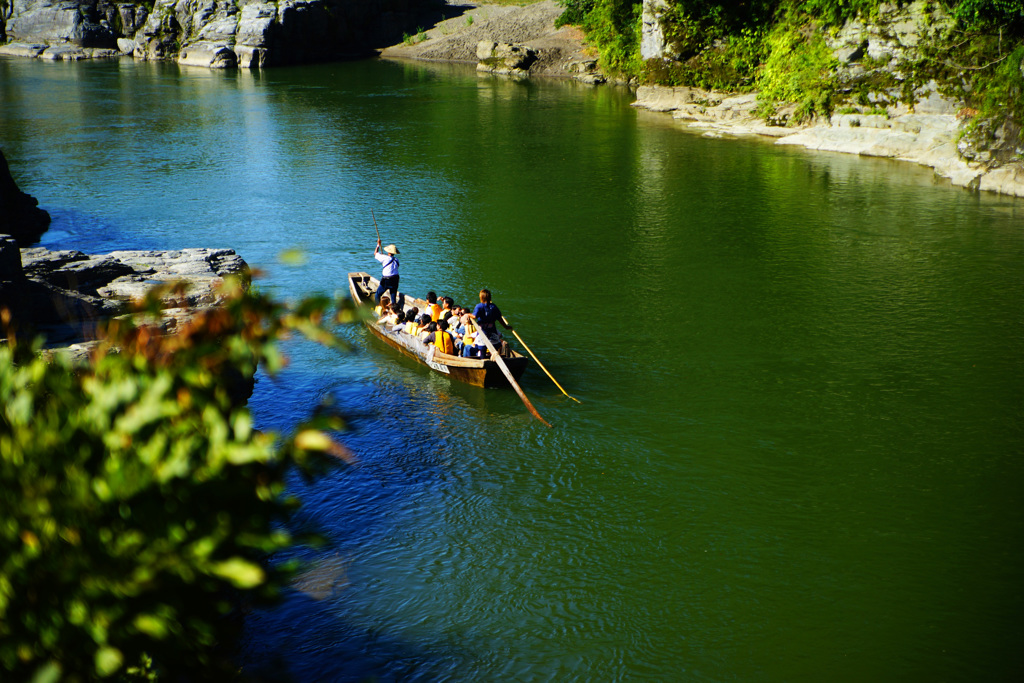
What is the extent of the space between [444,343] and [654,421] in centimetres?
433

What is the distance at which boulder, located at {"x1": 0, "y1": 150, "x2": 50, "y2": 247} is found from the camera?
78.9 feet

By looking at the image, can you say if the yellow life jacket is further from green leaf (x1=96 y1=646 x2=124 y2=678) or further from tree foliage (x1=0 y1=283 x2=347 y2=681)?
green leaf (x1=96 y1=646 x2=124 y2=678)

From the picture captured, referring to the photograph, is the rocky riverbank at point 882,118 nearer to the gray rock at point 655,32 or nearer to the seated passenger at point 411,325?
the gray rock at point 655,32

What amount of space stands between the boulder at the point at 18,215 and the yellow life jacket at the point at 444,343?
1490 cm

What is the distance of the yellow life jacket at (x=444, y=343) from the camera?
15.9m

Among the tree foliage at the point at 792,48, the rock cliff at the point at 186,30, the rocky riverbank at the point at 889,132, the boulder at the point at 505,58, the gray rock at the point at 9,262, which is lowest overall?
the gray rock at the point at 9,262

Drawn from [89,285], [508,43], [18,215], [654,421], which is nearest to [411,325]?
[654,421]

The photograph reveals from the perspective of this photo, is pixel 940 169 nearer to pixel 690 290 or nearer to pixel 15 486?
pixel 690 290

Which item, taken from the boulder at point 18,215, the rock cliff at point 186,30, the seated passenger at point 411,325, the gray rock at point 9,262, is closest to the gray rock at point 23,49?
the rock cliff at point 186,30

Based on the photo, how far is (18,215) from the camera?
80.7 ft

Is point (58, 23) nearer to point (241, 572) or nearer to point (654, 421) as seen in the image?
point (654, 421)

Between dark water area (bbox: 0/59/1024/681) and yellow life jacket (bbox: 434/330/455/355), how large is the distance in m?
0.74

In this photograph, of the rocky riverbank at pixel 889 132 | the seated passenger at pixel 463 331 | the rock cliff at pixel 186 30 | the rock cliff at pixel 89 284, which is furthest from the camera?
the rock cliff at pixel 186 30

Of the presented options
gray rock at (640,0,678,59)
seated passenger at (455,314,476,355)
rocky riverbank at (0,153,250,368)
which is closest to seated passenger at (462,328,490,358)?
seated passenger at (455,314,476,355)
